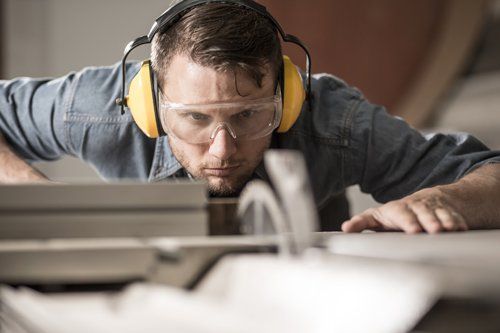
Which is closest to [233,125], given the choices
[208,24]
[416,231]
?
[208,24]

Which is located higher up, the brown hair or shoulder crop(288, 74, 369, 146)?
the brown hair

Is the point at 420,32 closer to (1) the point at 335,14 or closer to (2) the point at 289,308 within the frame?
(1) the point at 335,14

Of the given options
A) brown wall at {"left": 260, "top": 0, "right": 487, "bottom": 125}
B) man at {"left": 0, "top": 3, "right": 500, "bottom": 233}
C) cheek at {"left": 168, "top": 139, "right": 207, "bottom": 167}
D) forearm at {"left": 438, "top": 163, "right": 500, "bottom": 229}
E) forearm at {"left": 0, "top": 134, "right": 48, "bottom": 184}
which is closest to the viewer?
forearm at {"left": 438, "top": 163, "right": 500, "bottom": 229}

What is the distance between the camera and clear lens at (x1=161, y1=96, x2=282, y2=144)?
150 cm

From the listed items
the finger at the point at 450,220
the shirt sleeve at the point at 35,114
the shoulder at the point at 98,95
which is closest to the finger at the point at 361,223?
the finger at the point at 450,220

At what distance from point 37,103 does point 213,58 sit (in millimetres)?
755

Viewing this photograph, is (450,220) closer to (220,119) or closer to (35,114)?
(220,119)

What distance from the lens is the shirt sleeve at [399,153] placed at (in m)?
1.84

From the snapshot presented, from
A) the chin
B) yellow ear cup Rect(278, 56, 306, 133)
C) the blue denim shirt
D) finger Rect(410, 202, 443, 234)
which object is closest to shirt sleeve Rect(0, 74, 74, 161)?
the blue denim shirt

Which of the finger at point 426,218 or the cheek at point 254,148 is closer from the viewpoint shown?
the finger at point 426,218

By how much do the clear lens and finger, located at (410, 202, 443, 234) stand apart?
0.50 meters

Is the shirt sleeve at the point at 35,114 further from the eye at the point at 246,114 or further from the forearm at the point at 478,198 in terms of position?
the forearm at the point at 478,198

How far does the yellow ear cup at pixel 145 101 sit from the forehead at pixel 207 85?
42 mm

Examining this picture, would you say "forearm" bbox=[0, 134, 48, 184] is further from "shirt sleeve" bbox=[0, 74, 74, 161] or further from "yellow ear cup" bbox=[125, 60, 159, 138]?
"yellow ear cup" bbox=[125, 60, 159, 138]
